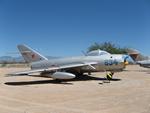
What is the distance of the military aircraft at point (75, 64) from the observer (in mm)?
24516

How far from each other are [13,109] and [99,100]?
4234 mm

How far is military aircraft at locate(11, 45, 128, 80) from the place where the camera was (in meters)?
24.5

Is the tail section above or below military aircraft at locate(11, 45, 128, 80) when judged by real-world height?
above

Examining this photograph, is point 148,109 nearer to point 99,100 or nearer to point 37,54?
point 99,100

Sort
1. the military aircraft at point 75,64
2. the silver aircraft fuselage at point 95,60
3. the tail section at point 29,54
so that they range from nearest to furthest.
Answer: the military aircraft at point 75,64 < the silver aircraft fuselage at point 95,60 < the tail section at point 29,54

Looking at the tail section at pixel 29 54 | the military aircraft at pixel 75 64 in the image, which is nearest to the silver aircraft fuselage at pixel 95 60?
the military aircraft at pixel 75 64

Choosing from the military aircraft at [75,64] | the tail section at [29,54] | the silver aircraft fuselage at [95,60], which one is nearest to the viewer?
the military aircraft at [75,64]

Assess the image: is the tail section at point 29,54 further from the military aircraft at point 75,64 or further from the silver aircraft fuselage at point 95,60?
the silver aircraft fuselage at point 95,60

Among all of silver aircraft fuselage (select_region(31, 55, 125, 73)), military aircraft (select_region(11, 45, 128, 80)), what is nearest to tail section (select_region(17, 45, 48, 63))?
military aircraft (select_region(11, 45, 128, 80))

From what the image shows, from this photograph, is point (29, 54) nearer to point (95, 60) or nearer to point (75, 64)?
point (75, 64)

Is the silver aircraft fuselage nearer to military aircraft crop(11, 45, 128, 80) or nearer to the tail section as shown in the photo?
military aircraft crop(11, 45, 128, 80)

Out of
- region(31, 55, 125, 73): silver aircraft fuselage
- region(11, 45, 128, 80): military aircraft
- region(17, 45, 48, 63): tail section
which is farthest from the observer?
region(17, 45, 48, 63): tail section

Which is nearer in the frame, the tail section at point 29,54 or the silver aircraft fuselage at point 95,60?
the silver aircraft fuselage at point 95,60

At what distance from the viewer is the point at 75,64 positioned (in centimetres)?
2638
